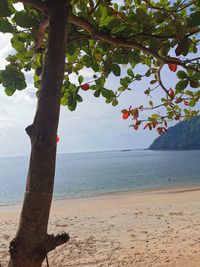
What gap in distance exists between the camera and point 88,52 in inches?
108

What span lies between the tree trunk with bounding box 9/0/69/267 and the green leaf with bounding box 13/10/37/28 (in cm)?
32

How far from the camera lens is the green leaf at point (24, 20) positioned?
1.84 m

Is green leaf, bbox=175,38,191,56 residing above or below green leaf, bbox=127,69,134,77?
below

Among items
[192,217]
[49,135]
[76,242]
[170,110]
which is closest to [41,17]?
[49,135]

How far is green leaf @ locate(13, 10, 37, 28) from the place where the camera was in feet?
6.05

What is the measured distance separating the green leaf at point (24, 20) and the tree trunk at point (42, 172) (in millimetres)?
316

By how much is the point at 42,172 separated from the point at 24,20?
82 cm

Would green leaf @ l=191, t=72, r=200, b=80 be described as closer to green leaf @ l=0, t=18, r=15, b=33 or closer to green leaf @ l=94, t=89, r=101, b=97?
green leaf @ l=94, t=89, r=101, b=97

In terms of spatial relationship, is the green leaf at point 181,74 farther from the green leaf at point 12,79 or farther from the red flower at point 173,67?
the green leaf at point 12,79

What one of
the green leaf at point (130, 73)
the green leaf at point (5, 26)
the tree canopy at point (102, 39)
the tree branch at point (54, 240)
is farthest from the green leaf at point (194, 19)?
the green leaf at point (130, 73)

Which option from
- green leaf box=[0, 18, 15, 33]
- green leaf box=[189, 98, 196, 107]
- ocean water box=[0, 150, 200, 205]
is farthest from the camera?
ocean water box=[0, 150, 200, 205]

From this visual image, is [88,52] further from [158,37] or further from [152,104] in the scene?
[152,104]

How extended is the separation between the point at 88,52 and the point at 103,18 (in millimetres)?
650

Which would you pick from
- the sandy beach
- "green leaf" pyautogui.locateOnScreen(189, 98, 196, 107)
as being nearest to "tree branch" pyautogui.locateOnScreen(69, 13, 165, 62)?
"green leaf" pyautogui.locateOnScreen(189, 98, 196, 107)
